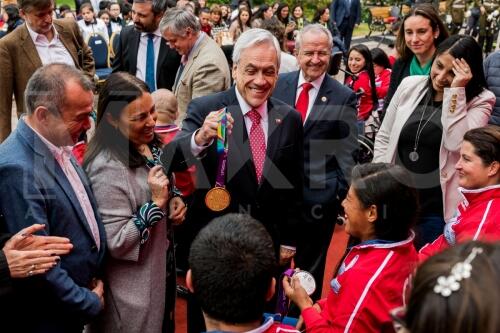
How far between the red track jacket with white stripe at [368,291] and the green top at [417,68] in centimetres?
190

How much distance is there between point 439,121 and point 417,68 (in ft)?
2.63

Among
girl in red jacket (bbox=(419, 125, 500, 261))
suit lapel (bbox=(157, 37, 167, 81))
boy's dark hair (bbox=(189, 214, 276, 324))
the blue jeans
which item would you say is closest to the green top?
the blue jeans

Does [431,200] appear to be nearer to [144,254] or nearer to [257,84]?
[257,84]

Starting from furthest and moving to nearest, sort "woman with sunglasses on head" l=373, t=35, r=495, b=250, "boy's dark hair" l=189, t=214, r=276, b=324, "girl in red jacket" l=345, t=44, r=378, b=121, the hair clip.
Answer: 1. "girl in red jacket" l=345, t=44, r=378, b=121
2. "woman with sunglasses on head" l=373, t=35, r=495, b=250
3. "boy's dark hair" l=189, t=214, r=276, b=324
4. the hair clip

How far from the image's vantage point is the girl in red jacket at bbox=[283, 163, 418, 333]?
1.98m

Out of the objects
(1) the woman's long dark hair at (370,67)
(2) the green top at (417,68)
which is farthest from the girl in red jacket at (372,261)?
(1) the woman's long dark hair at (370,67)

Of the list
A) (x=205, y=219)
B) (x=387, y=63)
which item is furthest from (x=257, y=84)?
(x=387, y=63)

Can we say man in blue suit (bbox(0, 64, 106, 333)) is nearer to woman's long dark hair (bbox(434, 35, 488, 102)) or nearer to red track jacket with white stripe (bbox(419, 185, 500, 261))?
red track jacket with white stripe (bbox(419, 185, 500, 261))

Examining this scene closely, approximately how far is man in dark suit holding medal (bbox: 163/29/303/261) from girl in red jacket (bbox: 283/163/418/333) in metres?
0.55

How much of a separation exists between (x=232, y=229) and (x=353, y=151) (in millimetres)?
1927

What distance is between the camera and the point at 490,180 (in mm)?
2549

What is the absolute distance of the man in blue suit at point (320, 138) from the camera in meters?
3.33

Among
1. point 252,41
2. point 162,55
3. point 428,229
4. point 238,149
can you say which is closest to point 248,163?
point 238,149

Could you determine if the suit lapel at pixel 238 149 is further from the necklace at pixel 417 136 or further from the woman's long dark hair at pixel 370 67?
the woman's long dark hair at pixel 370 67
